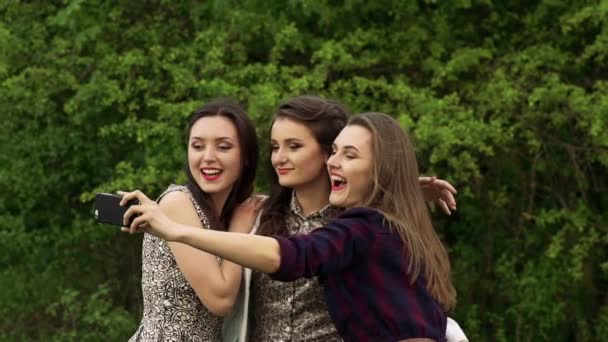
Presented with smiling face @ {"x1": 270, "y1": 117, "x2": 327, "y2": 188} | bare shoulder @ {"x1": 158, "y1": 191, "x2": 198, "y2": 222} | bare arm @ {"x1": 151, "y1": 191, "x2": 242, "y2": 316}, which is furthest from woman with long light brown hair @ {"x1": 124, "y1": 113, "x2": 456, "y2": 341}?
bare shoulder @ {"x1": 158, "y1": 191, "x2": 198, "y2": 222}

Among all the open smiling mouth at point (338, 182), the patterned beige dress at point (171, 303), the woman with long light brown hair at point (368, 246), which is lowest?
the patterned beige dress at point (171, 303)

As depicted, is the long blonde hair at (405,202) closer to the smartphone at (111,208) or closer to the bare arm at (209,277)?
the bare arm at (209,277)

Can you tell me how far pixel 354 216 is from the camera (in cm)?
347

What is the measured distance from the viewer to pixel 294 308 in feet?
13.0

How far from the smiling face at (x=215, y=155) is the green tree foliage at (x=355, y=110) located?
396cm

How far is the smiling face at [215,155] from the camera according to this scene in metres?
4.08

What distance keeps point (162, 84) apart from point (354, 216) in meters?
5.72

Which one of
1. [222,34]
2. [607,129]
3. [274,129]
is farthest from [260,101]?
[274,129]

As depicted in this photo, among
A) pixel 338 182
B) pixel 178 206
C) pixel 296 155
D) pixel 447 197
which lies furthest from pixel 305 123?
pixel 447 197

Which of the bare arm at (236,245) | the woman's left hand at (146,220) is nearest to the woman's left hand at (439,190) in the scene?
the bare arm at (236,245)

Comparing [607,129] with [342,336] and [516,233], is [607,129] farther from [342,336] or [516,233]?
[342,336]

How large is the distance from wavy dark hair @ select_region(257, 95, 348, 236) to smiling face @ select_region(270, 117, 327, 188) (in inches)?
0.9

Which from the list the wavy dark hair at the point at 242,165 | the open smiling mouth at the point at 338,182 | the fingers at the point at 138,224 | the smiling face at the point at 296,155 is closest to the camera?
the fingers at the point at 138,224

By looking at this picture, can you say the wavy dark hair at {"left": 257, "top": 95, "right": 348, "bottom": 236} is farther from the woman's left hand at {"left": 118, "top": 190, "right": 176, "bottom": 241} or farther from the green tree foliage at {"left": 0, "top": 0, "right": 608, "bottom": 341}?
the green tree foliage at {"left": 0, "top": 0, "right": 608, "bottom": 341}
